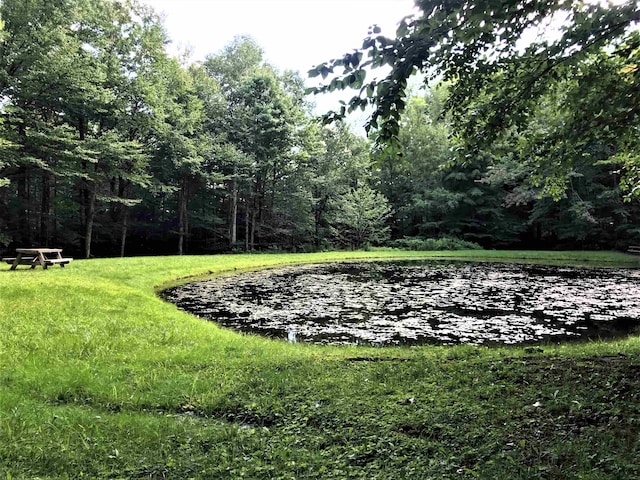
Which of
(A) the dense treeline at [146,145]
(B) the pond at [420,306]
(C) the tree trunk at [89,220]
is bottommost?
(B) the pond at [420,306]

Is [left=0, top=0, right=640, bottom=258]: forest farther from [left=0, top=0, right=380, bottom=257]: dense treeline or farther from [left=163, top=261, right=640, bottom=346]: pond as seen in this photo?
[left=163, top=261, right=640, bottom=346]: pond

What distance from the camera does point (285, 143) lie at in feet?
106

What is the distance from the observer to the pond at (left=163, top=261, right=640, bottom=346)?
8.90 meters

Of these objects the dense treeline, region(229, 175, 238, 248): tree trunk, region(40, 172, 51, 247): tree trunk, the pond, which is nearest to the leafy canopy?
the pond

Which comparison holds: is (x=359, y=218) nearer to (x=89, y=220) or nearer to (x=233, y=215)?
(x=233, y=215)

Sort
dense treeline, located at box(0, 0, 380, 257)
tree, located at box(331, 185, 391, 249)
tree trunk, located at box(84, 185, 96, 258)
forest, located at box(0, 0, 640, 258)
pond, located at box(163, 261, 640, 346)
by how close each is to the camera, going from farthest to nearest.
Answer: tree, located at box(331, 185, 391, 249)
tree trunk, located at box(84, 185, 96, 258)
dense treeline, located at box(0, 0, 380, 257)
pond, located at box(163, 261, 640, 346)
forest, located at box(0, 0, 640, 258)

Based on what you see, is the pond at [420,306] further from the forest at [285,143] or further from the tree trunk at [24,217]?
the tree trunk at [24,217]

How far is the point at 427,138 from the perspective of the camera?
41.0 meters

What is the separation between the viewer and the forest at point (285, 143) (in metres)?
5.41

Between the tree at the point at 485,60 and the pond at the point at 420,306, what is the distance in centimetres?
426

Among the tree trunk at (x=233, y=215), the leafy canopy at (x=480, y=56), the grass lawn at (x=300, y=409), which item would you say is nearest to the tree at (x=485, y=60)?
the leafy canopy at (x=480, y=56)

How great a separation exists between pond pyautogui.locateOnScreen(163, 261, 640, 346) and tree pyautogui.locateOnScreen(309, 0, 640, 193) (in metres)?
4.26

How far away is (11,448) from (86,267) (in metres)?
13.5

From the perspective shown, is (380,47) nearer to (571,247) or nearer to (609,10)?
(609,10)
